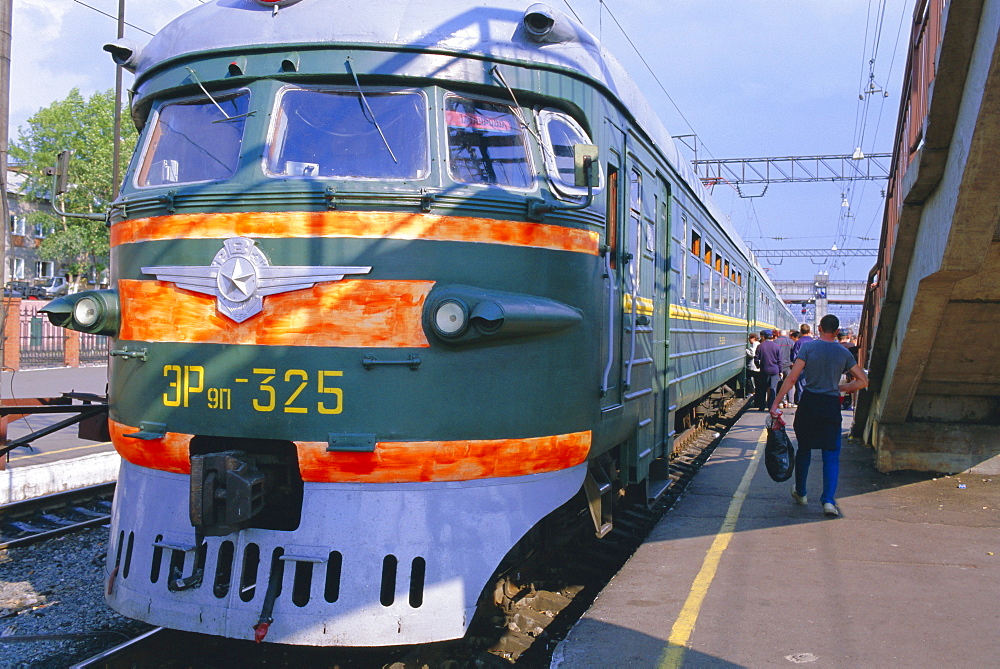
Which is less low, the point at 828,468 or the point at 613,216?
the point at 613,216

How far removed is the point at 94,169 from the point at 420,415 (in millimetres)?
45961

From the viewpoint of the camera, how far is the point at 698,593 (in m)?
5.15

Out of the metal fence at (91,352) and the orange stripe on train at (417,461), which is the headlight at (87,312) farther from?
the metal fence at (91,352)

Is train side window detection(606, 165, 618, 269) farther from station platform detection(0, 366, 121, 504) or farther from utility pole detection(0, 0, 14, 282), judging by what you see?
utility pole detection(0, 0, 14, 282)

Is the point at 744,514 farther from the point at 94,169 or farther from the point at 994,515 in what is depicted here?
the point at 94,169

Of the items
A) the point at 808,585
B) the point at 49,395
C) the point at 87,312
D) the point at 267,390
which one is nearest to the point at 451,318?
the point at 267,390

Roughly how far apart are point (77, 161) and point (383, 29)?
46.7 meters

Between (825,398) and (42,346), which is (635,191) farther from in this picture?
(42,346)

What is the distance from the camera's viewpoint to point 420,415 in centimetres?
427

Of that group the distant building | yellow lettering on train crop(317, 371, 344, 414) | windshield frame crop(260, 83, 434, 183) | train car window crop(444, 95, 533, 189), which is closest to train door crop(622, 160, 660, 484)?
train car window crop(444, 95, 533, 189)

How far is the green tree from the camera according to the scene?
147 ft

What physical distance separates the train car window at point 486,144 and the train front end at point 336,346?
0.04 feet

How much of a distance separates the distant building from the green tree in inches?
146

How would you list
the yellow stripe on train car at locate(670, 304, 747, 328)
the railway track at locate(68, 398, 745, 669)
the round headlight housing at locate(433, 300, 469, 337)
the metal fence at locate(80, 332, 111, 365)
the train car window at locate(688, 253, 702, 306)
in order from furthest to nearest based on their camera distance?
the metal fence at locate(80, 332, 111, 365)
the train car window at locate(688, 253, 702, 306)
the yellow stripe on train car at locate(670, 304, 747, 328)
the railway track at locate(68, 398, 745, 669)
the round headlight housing at locate(433, 300, 469, 337)
